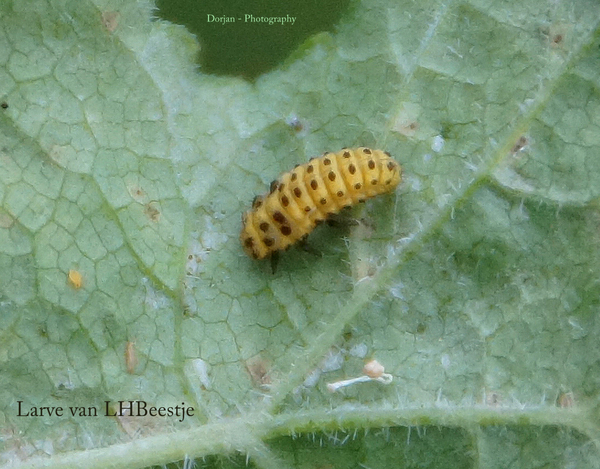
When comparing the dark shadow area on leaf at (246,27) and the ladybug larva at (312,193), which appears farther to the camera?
the dark shadow area on leaf at (246,27)

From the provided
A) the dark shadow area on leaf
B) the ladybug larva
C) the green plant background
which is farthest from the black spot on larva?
the dark shadow area on leaf

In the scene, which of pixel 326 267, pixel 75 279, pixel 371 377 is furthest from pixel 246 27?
pixel 371 377

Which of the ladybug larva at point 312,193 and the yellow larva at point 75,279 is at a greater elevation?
the ladybug larva at point 312,193

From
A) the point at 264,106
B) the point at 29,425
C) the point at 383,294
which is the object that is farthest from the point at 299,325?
the point at 29,425

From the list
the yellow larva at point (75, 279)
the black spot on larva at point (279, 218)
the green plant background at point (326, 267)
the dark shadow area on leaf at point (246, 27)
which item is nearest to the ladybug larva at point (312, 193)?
the black spot on larva at point (279, 218)

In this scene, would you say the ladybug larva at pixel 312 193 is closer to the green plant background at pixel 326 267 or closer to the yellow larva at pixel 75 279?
the green plant background at pixel 326 267

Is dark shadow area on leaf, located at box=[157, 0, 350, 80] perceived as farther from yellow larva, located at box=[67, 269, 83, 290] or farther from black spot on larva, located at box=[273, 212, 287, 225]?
yellow larva, located at box=[67, 269, 83, 290]

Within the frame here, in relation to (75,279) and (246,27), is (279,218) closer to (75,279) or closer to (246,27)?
(75,279)
